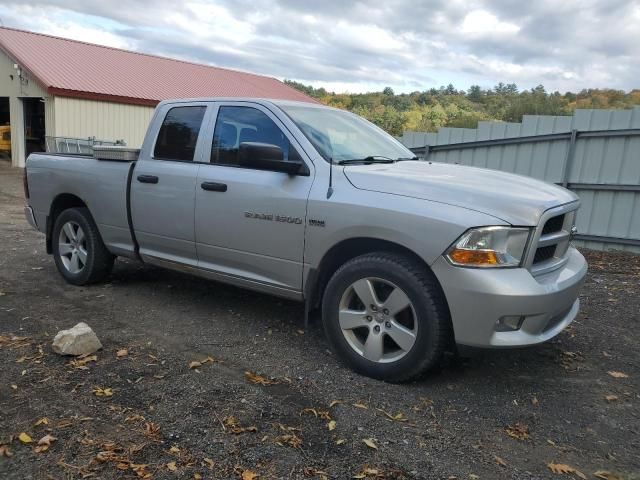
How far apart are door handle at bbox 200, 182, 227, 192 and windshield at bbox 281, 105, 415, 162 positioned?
2.52 ft

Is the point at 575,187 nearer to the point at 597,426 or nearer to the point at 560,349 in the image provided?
the point at 560,349

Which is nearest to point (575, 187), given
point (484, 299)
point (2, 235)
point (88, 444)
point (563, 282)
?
point (563, 282)

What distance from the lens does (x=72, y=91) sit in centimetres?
1955

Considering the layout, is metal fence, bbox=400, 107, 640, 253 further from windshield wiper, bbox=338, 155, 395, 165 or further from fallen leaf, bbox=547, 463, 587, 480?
fallen leaf, bbox=547, 463, 587, 480

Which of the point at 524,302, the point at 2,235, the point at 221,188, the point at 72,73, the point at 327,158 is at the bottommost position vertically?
the point at 2,235

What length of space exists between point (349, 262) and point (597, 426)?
1.81 m

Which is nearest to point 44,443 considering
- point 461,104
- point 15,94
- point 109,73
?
point 15,94

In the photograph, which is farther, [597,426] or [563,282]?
[563,282]

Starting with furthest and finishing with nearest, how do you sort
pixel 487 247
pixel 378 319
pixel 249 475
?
1. pixel 378 319
2. pixel 487 247
3. pixel 249 475

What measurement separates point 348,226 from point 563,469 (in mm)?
1876

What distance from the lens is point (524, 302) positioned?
3227mm

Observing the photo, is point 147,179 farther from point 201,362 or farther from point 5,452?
point 5,452

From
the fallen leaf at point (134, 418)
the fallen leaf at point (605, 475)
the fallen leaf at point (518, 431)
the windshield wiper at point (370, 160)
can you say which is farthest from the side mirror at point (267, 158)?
the fallen leaf at point (605, 475)

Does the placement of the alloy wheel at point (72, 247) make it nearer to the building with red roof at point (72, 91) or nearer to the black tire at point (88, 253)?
the black tire at point (88, 253)
